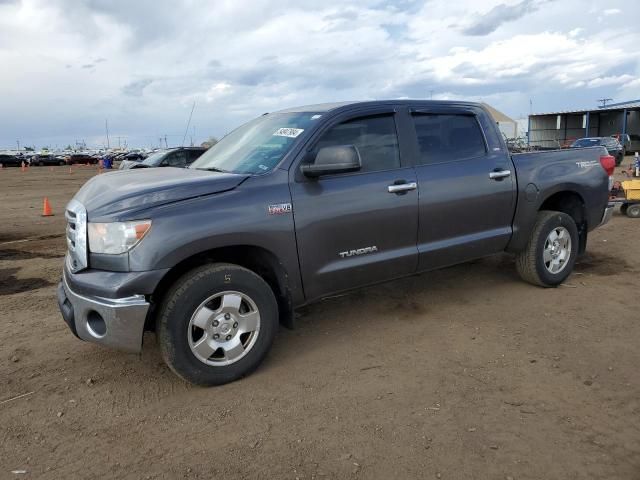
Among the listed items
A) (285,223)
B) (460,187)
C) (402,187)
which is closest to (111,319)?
(285,223)

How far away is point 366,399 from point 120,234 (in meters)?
1.86

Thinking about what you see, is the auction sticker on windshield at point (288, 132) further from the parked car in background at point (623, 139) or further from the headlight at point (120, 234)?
the parked car in background at point (623, 139)

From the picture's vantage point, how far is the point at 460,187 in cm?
462

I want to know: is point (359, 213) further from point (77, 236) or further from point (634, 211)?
point (634, 211)

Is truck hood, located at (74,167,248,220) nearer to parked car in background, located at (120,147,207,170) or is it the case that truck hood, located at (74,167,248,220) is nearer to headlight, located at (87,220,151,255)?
headlight, located at (87,220,151,255)

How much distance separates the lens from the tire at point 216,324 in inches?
131

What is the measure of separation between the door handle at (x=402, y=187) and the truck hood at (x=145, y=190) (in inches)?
47.2

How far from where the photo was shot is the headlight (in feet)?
10.6

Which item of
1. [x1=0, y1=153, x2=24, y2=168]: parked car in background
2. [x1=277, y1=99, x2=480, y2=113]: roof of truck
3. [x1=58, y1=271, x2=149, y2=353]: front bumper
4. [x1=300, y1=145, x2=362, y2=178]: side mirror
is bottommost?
[x1=58, y1=271, x2=149, y2=353]: front bumper

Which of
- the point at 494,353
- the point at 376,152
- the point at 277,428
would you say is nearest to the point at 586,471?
the point at 494,353

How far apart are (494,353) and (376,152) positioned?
5.98ft

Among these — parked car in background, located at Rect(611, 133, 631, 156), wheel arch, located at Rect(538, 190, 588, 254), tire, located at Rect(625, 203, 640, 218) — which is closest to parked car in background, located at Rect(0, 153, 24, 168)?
parked car in background, located at Rect(611, 133, 631, 156)

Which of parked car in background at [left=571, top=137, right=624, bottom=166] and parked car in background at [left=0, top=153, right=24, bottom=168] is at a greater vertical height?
parked car in background at [left=0, top=153, right=24, bottom=168]

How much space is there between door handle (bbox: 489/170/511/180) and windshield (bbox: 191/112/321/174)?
1.79 m
